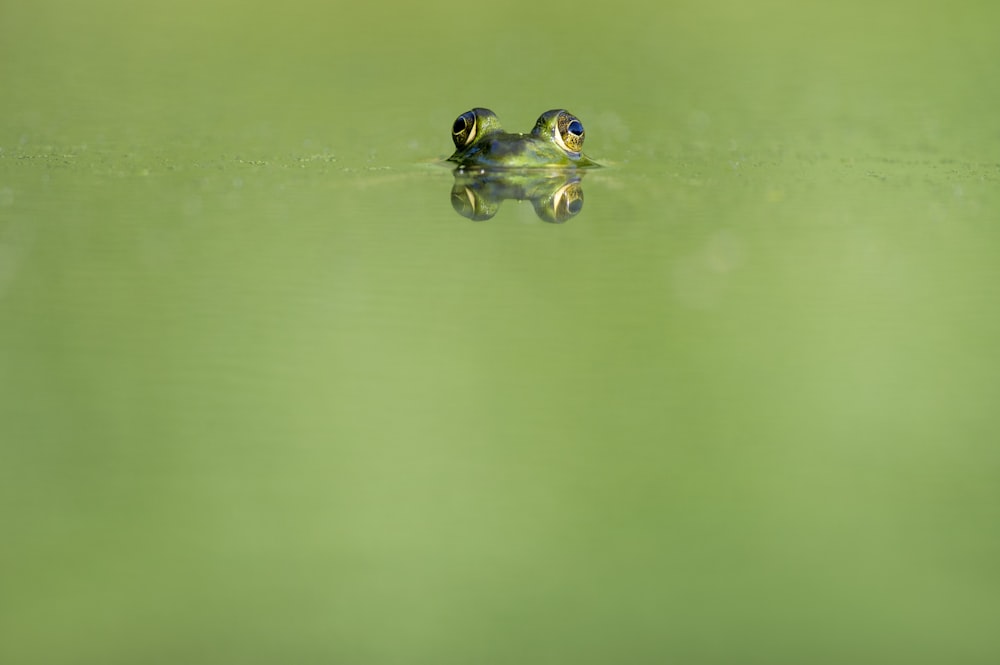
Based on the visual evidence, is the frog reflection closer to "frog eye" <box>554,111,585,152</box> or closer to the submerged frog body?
the submerged frog body

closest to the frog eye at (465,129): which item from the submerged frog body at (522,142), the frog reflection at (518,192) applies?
the submerged frog body at (522,142)

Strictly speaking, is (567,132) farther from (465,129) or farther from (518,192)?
(518,192)

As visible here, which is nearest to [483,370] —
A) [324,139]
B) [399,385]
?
[399,385]

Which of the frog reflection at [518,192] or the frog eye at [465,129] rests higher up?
the frog eye at [465,129]

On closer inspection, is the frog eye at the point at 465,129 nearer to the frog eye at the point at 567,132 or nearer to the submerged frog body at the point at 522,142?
the submerged frog body at the point at 522,142

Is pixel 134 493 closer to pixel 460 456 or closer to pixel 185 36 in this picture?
pixel 460 456

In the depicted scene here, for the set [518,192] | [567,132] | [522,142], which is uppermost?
[567,132]

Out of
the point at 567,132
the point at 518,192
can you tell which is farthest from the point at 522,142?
the point at 518,192
